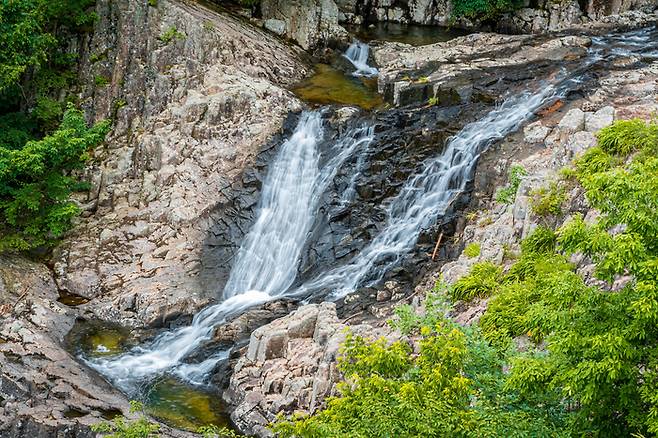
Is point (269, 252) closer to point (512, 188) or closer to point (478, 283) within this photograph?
point (512, 188)

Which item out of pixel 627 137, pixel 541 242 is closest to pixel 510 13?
pixel 627 137

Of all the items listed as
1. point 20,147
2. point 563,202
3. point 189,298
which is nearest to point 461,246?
point 563,202

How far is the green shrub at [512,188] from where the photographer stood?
19328 mm

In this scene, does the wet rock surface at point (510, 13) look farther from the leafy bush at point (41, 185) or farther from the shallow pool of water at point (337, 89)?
the leafy bush at point (41, 185)

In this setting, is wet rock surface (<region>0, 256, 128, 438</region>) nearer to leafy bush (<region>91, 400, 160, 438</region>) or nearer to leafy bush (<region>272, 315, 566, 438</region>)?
leafy bush (<region>91, 400, 160, 438</region>)

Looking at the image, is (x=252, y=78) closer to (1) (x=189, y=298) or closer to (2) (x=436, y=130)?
(2) (x=436, y=130)

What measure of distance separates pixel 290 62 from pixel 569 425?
22.3 meters

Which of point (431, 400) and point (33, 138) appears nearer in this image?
point (431, 400)

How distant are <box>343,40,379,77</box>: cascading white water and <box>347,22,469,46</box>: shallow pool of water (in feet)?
3.74

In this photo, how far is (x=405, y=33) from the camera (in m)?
33.5

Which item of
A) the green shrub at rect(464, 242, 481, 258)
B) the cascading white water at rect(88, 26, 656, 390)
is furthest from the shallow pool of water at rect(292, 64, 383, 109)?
the green shrub at rect(464, 242, 481, 258)

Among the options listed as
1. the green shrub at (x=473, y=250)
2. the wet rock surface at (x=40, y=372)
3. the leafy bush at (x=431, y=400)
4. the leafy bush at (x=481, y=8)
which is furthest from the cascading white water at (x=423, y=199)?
the leafy bush at (x=481, y=8)

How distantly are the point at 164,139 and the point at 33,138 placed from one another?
15.6 ft

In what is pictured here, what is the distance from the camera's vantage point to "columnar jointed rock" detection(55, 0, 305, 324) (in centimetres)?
2259
